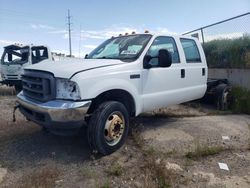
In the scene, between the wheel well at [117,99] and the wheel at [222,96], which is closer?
the wheel well at [117,99]

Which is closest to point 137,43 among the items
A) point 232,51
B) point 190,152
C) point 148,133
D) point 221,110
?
point 148,133

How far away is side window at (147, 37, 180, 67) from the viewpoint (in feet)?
16.2

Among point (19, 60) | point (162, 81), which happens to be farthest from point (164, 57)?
point (19, 60)

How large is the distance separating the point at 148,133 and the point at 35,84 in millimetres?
2377

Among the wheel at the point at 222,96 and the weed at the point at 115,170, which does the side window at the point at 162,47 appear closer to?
the weed at the point at 115,170

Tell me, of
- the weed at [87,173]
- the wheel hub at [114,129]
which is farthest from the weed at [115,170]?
the wheel hub at [114,129]

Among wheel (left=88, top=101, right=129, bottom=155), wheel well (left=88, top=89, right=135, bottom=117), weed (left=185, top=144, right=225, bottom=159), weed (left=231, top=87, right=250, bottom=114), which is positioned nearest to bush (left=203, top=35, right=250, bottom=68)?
weed (left=231, top=87, right=250, bottom=114)

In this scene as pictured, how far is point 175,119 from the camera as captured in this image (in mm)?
6492

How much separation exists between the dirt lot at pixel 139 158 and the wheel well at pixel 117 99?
26.3 inches

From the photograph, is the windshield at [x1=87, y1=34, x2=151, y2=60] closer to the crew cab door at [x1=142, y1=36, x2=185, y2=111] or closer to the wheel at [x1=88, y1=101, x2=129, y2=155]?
the crew cab door at [x1=142, y1=36, x2=185, y2=111]

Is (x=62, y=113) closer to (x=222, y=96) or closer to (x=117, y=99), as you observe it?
(x=117, y=99)

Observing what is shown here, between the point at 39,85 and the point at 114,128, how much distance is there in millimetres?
1319

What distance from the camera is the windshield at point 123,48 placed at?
15.7ft

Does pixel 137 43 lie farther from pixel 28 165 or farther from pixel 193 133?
pixel 28 165
